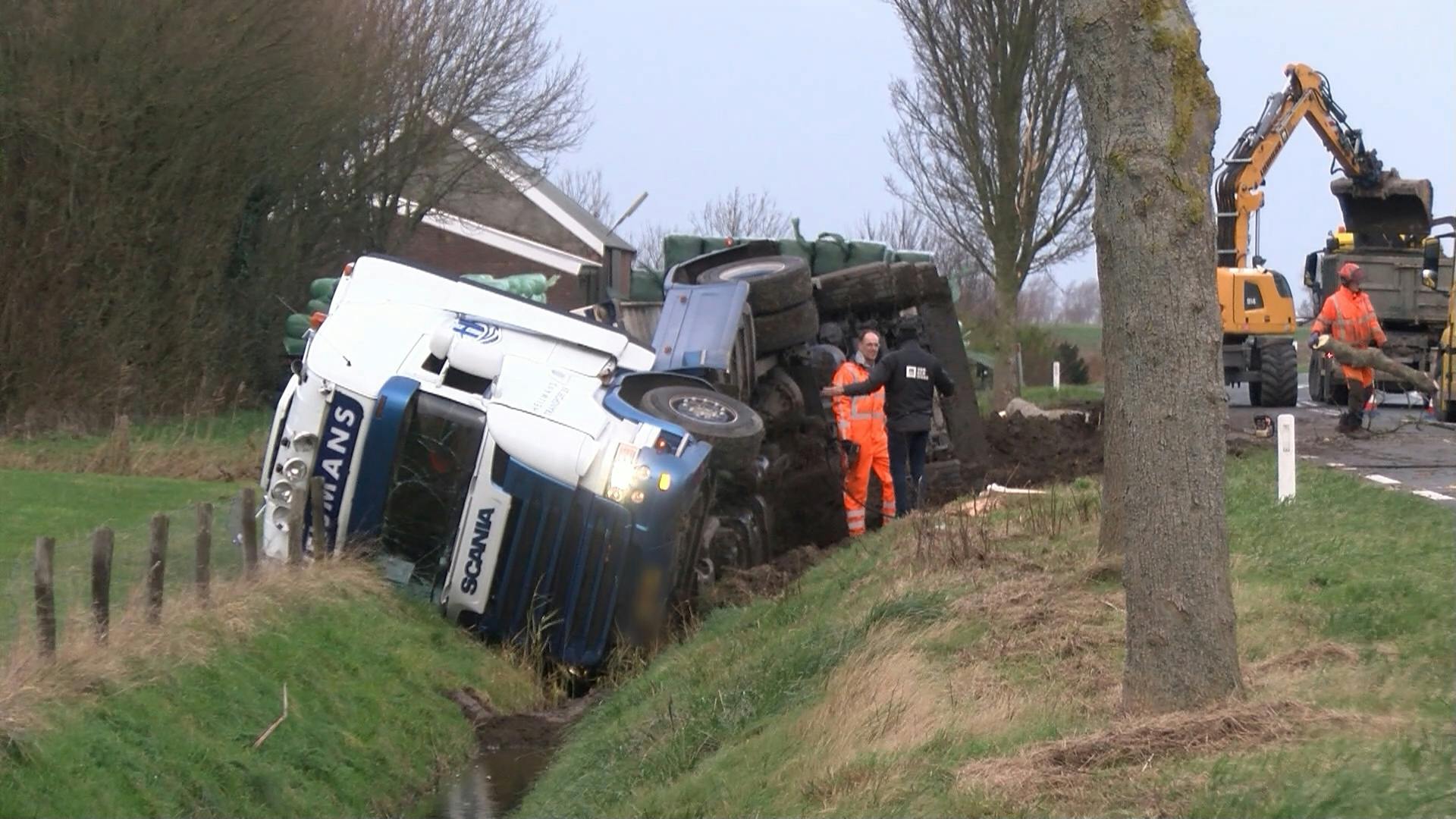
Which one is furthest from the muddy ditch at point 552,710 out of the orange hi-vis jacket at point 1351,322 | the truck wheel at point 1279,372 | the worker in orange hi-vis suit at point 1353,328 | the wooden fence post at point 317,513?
the truck wheel at point 1279,372

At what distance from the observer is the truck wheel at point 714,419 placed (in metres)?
11.9

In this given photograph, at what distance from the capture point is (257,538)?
1128 centimetres

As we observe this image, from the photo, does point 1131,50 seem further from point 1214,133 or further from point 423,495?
point 423,495

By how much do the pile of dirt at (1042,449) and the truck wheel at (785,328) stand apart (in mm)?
2249

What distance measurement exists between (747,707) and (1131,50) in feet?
12.8

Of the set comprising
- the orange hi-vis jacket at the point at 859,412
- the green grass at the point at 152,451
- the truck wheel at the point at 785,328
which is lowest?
the green grass at the point at 152,451

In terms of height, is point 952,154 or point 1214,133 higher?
point 952,154

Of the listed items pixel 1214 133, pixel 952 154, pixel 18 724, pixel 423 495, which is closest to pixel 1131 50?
pixel 1214 133

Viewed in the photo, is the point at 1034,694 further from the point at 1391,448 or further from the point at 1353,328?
the point at 1353,328

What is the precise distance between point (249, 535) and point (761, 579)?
3868mm

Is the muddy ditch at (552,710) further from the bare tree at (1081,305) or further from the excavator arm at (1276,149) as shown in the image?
the bare tree at (1081,305)

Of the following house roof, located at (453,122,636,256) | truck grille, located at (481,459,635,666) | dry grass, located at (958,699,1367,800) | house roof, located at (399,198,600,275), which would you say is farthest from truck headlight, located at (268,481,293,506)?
house roof, located at (399,198,600,275)

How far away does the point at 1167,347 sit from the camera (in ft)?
21.5

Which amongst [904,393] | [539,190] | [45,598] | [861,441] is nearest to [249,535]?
[45,598]
